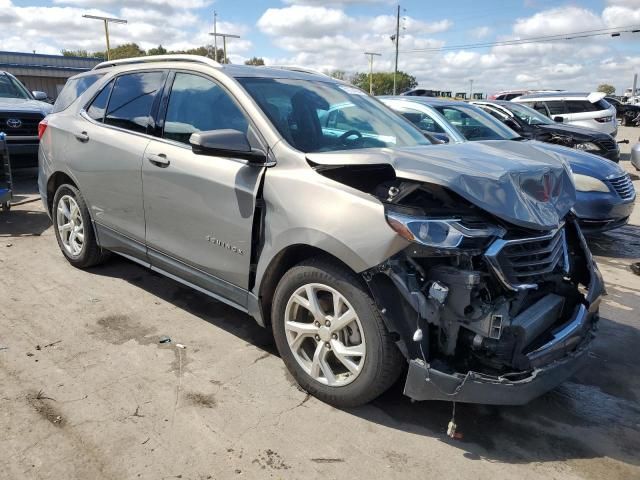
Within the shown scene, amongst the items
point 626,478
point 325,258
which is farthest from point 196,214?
point 626,478

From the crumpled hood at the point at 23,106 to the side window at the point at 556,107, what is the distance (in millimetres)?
13851

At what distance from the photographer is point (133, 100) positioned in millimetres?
4367

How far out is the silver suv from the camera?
2.66 meters

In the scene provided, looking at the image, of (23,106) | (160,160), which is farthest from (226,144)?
(23,106)

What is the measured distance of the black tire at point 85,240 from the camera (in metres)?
4.85

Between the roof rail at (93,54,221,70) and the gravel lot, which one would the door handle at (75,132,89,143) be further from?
the gravel lot

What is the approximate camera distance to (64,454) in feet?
8.70

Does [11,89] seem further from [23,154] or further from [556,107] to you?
[556,107]

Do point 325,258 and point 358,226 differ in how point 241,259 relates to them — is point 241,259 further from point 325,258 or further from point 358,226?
point 358,226

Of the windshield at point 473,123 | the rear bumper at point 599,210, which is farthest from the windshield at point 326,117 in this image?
the windshield at point 473,123

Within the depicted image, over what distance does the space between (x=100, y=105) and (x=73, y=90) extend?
0.72 meters

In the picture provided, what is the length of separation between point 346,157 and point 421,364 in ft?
3.72

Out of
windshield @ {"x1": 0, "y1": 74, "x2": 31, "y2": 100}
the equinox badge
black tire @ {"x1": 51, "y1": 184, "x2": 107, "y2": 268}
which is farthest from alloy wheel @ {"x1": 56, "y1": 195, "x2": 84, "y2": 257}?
A: windshield @ {"x1": 0, "y1": 74, "x2": 31, "y2": 100}

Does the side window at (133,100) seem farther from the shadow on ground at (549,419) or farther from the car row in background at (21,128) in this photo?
the car row in background at (21,128)
